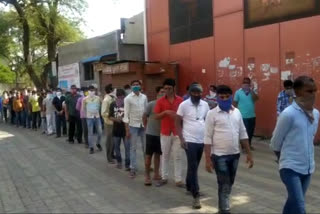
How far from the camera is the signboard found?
2240 cm

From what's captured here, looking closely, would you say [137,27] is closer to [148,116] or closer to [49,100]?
[49,100]

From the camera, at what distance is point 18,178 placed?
8469 mm

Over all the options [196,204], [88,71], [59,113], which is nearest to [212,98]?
[196,204]

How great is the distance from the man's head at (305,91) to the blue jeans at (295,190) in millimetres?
634

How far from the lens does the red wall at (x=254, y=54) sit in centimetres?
1096

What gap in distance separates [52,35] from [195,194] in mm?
25413

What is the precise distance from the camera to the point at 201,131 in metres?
6.17

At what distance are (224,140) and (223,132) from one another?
0.10m

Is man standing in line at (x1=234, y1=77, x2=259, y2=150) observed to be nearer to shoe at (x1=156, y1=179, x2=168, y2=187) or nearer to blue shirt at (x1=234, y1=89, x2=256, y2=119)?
blue shirt at (x1=234, y1=89, x2=256, y2=119)

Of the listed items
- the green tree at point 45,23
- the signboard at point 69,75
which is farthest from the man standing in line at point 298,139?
the green tree at point 45,23

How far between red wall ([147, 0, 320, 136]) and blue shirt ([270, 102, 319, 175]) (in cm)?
707

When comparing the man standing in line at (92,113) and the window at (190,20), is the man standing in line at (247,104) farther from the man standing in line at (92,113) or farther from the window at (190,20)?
the window at (190,20)

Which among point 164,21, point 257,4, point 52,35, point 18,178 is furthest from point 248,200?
point 52,35

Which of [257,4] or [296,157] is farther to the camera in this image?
[257,4]
